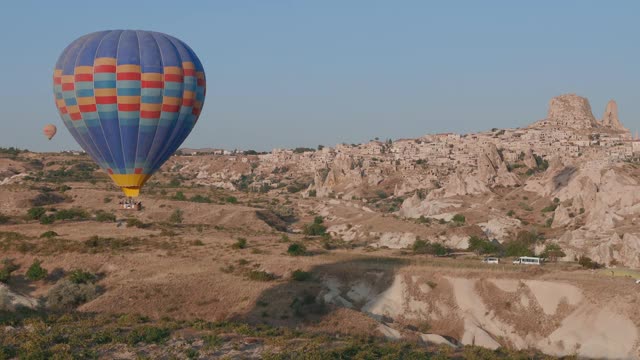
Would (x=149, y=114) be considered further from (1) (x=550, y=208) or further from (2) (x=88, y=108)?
(1) (x=550, y=208)

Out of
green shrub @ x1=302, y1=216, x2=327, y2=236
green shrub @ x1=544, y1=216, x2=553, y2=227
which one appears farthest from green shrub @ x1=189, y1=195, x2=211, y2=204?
green shrub @ x1=544, y1=216, x2=553, y2=227

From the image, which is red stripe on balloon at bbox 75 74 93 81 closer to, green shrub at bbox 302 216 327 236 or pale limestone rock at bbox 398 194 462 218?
green shrub at bbox 302 216 327 236

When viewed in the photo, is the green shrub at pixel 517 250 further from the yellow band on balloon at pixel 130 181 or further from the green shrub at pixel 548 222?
the yellow band on balloon at pixel 130 181

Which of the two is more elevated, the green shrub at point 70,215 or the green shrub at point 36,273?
the green shrub at point 70,215

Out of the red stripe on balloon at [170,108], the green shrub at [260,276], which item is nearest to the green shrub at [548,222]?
the green shrub at [260,276]

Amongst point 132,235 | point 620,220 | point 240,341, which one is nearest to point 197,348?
point 240,341

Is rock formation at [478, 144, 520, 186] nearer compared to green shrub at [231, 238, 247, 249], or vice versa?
green shrub at [231, 238, 247, 249]

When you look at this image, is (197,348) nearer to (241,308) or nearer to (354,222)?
(241,308)
